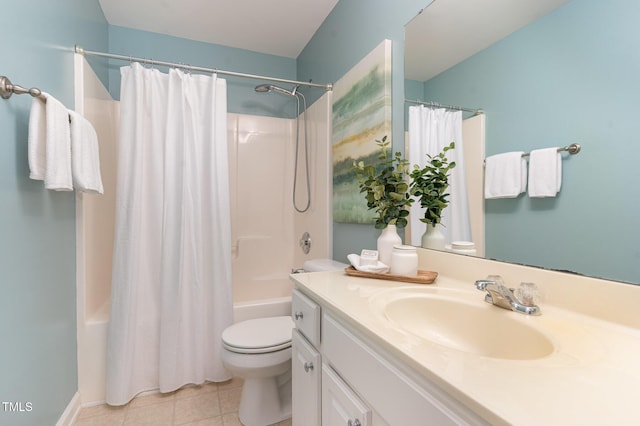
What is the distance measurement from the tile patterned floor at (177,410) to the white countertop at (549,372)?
1.31 m

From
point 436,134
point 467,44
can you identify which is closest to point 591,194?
point 436,134

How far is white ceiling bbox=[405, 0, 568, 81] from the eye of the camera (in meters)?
0.92

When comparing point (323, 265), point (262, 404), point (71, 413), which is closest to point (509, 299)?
point (323, 265)

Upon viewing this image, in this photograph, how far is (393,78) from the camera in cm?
145

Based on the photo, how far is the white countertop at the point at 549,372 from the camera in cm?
38

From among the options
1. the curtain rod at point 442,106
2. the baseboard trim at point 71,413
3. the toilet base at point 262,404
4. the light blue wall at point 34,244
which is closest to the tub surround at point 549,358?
the curtain rod at point 442,106

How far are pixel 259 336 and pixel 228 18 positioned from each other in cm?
225

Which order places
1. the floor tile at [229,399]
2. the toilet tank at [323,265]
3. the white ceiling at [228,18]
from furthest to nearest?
the white ceiling at [228,18], the toilet tank at [323,265], the floor tile at [229,399]

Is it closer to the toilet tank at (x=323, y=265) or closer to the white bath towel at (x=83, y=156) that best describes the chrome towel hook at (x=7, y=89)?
the white bath towel at (x=83, y=156)

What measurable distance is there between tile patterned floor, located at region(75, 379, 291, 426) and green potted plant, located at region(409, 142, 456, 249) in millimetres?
1226

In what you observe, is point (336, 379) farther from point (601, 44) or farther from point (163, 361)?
point (163, 361)

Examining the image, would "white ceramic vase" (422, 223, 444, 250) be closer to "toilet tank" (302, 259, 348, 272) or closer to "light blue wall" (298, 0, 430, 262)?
"light blue wall" (298, 0, 430, 262)

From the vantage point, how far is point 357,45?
175cm

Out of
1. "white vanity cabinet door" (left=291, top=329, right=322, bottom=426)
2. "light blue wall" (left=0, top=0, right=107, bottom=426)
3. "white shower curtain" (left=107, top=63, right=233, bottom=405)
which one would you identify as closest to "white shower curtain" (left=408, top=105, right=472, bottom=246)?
"white vanity cabinet door" (left=291, top=329, right=322, bottom=426)
